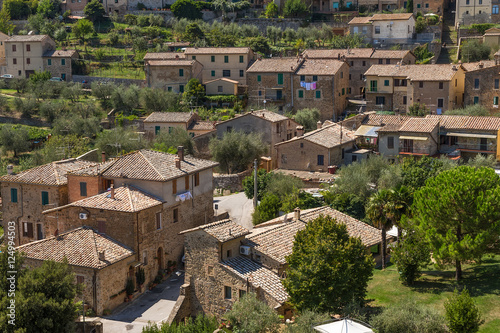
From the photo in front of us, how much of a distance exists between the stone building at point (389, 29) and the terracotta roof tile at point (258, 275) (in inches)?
1945

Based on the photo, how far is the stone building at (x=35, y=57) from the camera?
75.9m

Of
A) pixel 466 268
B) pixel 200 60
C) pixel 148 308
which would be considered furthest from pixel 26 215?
pixel 200 60

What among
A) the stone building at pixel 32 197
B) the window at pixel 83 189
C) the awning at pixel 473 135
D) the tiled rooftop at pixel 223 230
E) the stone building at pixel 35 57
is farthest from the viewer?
the stone building at pixel 35 57

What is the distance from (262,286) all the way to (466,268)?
30.4 ft

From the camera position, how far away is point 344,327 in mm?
23531

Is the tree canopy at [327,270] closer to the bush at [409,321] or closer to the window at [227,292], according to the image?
the bush at [409,321]

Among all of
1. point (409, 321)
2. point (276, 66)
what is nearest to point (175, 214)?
point (409, 321)

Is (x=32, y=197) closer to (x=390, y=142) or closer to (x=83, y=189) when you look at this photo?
(x=83, y=189)

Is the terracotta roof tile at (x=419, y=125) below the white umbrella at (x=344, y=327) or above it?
above

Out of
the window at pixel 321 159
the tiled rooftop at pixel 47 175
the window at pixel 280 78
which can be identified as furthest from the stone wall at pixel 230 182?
the window at pixel 280 78

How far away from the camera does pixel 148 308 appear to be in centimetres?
3212

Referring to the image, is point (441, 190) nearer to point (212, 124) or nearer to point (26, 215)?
point (26, 215)

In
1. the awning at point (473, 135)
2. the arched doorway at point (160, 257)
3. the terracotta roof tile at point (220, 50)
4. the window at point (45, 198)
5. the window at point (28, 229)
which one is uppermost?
the terracotta roof tile at point (220, 50)

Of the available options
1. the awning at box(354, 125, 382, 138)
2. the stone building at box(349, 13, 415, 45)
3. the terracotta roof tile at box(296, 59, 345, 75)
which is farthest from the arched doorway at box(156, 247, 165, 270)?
the stone building at box(349, 13, 415, 45)
